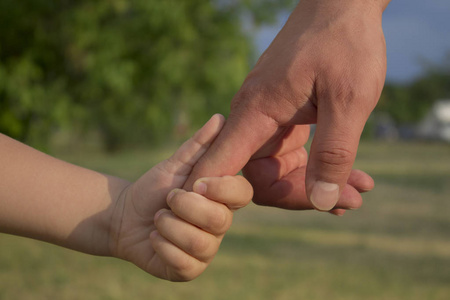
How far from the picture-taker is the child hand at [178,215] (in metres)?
1.50

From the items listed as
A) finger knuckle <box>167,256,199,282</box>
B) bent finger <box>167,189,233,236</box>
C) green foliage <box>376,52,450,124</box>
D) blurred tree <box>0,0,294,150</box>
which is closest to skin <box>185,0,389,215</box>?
bent finger <box>167,189,233,236</box>

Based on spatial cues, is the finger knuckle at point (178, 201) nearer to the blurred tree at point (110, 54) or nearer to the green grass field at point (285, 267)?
the green grass field at point (285, 267)

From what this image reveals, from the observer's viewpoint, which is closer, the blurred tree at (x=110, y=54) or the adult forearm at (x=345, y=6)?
the adult forearm at (x=345, y=6)

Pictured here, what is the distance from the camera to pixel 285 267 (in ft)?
16.0

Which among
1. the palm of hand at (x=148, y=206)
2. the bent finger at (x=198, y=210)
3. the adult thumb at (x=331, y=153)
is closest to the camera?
the adult thumb at (x=331, y=153)

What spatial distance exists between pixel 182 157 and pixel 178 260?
35cm

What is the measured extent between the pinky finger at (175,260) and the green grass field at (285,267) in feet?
8.37

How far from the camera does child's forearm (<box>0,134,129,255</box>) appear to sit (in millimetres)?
1762

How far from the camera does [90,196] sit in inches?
73.2

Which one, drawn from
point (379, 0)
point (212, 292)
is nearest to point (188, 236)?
point (379, 0)

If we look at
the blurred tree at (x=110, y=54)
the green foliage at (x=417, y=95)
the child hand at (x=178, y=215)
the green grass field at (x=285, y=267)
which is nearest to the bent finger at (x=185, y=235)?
the child hand at (x=178, y=215)

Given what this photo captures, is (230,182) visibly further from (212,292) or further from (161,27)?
(161,27)

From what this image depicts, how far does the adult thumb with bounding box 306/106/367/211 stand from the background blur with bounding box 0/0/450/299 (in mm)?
2834

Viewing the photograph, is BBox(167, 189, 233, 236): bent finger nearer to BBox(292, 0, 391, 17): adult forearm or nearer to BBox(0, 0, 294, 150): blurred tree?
BBox(292, 0, 391, 17): adult forearm
